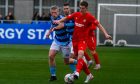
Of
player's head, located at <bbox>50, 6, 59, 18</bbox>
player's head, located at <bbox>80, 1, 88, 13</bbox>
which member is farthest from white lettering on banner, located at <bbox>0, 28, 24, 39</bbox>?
player's head, located at <bbox>80, 1, 88, 13</bbox>

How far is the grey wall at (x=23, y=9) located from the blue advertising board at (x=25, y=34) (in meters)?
10.5

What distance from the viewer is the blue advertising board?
110ft

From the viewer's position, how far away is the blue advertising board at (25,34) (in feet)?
110

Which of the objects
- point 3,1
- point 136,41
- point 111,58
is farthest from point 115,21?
point 3,1

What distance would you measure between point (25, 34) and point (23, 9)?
1084cm

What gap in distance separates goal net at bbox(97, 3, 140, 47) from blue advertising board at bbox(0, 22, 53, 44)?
3.66 meters

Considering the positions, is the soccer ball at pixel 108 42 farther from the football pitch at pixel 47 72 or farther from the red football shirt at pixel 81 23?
the red football shirt at pixel 81 23

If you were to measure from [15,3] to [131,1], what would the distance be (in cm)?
950

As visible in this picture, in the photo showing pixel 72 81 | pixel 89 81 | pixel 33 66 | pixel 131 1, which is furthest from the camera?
pixel 131 1

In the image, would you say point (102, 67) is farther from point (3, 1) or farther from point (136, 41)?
point (3, 1)

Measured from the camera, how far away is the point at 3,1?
46.8m

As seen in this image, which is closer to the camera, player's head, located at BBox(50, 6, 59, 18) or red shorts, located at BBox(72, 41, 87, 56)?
red shorts, located at BBox(72, 41, 87, 56)

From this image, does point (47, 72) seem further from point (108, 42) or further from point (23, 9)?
point (23, 9)

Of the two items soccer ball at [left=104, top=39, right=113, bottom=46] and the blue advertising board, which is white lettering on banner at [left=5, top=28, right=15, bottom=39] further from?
soccer ball at [left=104, top=39, right=113, bottom=46]
